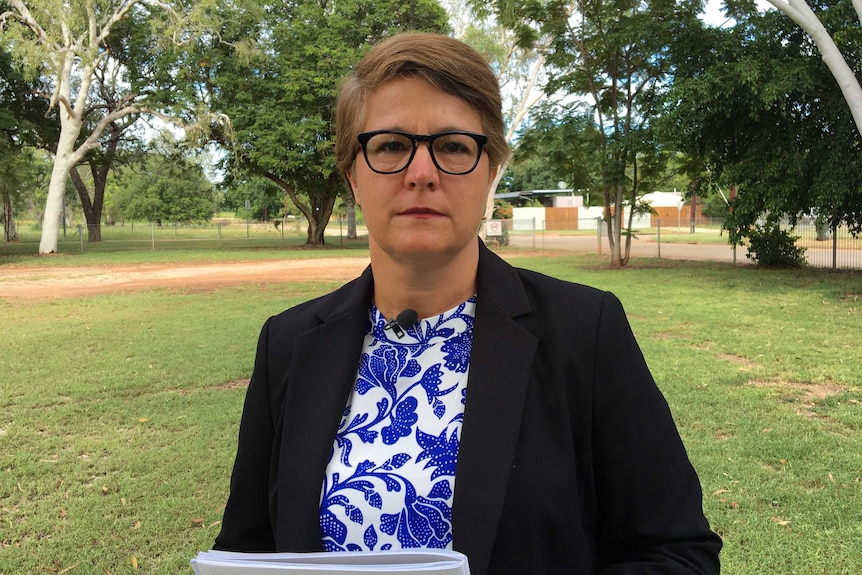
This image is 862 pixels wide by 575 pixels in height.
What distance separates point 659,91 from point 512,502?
17855 millimetres

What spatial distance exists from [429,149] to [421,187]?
0.07 meters

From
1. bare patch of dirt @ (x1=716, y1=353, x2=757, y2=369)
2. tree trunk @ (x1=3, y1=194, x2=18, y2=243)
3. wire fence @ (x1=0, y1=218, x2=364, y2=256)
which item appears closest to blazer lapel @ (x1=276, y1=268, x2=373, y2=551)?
Answer: bare patch of dirt @ (x1=716, y1=353, x2=757, y2=369)

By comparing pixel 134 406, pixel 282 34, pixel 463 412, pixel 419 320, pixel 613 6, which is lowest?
pixel 134 406

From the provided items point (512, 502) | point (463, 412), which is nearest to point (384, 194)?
point (463, 412)

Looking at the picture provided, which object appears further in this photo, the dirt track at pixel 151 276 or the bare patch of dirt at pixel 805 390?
the dirt track at pixel 151 276

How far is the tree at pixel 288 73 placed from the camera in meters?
29.2

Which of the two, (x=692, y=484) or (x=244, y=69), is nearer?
(x=692, y=484)

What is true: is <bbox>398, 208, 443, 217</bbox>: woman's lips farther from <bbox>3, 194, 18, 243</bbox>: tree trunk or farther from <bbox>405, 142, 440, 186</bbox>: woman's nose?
<bbox>3, 194, 18, 243</bbox>: tree trunk

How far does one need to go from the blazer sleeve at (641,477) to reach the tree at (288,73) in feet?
91.4

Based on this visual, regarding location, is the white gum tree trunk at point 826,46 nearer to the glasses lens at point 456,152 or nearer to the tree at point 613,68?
the tree at point 613,68

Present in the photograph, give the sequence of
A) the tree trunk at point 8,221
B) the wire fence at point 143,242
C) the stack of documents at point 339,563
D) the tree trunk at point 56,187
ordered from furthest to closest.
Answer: the tree trunk at point 8,221, the wire fence at point 143,242, the tree trunk at point 56,187, the stack of documents at point 339,563

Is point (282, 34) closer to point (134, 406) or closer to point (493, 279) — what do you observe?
point (134, 406)

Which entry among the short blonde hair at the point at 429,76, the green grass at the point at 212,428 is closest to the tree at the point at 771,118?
the green grass at the point at 212,428

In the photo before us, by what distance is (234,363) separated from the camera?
764 centimetres
